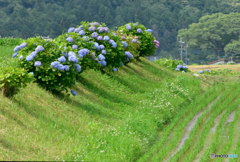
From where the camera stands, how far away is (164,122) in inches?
511

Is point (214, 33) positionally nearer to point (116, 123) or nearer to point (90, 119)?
point (116, 123)

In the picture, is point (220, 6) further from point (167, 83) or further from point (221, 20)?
point (167, 83)

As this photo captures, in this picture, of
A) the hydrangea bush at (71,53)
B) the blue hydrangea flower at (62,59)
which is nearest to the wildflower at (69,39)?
the hydrangea bush at (71,53)

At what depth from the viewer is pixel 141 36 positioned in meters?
20.6

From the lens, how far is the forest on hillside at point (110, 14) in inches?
2210

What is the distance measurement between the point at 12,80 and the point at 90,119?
2.57m

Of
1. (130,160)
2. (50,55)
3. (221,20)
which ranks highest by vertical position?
(221,20)

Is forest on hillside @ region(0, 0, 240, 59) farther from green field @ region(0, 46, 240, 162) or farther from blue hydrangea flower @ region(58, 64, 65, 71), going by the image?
blue hydrangea flower @ region(58, 64, 65, 71)

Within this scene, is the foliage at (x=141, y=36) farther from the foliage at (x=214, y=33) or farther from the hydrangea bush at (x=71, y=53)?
the foliage at (x=214, y=33)

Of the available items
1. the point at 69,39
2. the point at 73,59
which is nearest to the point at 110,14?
the point at 69,39

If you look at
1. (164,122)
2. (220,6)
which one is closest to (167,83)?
(164,122)

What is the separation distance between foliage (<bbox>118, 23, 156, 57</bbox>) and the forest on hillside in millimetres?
35359

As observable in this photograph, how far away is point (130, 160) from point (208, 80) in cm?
1269

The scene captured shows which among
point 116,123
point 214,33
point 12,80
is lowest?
point 116,123
